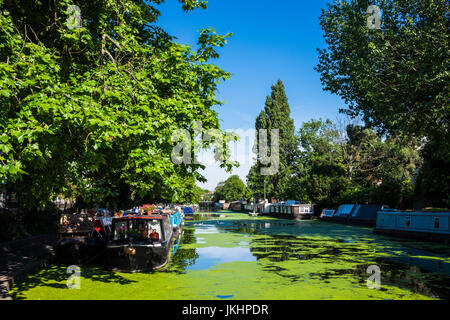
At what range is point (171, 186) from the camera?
9312 millimetres

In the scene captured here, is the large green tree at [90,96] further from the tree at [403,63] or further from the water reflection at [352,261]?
the tree at [403,63]

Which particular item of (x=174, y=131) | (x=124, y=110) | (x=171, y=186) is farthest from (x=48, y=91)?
(x=171, y=186)

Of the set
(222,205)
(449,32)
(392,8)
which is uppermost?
(392,8)

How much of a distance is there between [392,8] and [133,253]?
20.5 meters

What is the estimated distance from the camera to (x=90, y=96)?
8422 millimetres

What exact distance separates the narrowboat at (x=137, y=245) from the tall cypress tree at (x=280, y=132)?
5615 centimetres

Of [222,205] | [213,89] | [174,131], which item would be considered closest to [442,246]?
[213,89]

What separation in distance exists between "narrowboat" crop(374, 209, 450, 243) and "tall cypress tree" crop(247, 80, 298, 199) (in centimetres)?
4059

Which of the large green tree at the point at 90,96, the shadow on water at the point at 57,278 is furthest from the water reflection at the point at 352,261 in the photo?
the large green tree at the point at 90,96
